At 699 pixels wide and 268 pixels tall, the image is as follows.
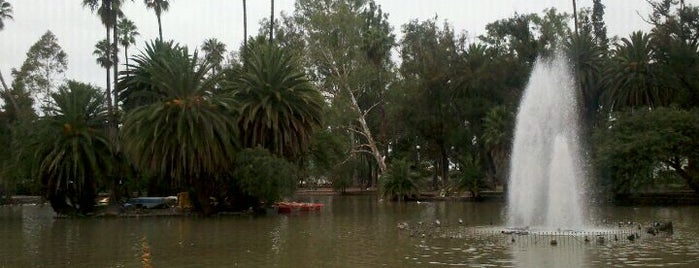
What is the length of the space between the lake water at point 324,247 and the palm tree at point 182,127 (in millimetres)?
6239

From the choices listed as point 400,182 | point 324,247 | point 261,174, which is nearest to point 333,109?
point 400,182

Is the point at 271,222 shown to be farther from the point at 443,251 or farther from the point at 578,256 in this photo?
the point at 578,256

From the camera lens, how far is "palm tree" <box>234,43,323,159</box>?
42.8 m

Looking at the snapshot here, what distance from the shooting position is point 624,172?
155 ft

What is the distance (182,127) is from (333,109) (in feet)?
85.1

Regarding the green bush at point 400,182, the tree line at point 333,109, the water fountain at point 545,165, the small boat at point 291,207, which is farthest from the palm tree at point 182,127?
the green bush at point 400,182

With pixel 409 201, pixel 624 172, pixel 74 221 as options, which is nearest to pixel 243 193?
pixel 74 221

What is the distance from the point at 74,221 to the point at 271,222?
1192 cm

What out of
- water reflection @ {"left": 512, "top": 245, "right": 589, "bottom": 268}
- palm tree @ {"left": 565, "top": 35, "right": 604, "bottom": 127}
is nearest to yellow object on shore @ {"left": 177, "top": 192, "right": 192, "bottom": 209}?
water reflection @ {"left": 512, "top": 245, "right": 589, "bottom": 268}

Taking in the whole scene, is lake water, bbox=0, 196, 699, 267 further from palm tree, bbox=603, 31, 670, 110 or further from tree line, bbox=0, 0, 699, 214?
palm tree, bbox=603, 31, 670, 110

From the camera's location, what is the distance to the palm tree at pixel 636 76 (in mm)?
56812

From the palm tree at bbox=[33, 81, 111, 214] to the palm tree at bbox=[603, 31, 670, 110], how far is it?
1575 inches

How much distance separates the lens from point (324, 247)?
22.1m

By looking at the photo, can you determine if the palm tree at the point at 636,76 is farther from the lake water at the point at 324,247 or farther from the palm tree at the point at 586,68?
the lake water at the point at 324,247
